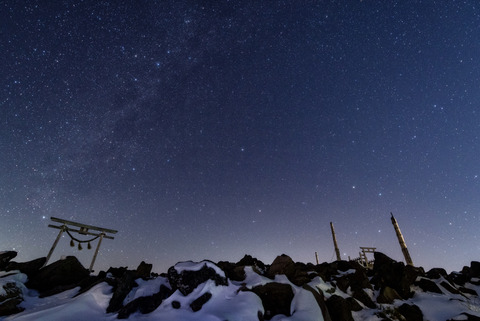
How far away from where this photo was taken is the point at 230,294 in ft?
19.7

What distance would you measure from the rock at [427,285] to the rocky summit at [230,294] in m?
0.03

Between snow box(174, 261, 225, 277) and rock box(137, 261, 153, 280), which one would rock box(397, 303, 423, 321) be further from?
rock box(137, 261, 153, 280)

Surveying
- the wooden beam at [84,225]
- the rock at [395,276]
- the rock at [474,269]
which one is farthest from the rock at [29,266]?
the rock at [474,269]

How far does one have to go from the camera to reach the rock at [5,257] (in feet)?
28.2

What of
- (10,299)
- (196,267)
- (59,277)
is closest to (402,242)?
(196,267)

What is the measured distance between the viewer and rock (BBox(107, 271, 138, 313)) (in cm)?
627

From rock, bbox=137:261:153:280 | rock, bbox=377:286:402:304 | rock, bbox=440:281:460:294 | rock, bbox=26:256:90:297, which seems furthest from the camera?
rock, bbox=137:261:153:280

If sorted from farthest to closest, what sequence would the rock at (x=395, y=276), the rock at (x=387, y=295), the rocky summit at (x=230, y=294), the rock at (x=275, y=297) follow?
the rock at (x=395, y=276)
the rock at (x=387, y=295)
the rock at (x=275, y=297)
the rocky summit at (x=230, y=294)

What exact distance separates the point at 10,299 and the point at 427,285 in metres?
12.9

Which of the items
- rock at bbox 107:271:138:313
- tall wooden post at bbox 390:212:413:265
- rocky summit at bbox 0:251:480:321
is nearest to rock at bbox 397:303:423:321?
rocky summit at bbox 0:251:480:321

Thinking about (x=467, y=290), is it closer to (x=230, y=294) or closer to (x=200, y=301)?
(x=230, y=294)

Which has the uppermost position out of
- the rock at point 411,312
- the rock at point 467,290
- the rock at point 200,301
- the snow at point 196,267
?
the snow at point 196,267

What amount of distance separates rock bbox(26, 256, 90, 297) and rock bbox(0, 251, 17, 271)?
6.05 ft

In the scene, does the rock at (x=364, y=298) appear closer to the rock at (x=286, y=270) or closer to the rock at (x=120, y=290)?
the rock at (x=286, y=270)
